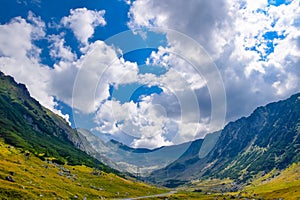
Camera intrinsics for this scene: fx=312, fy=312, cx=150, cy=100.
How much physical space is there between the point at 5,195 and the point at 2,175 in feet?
102

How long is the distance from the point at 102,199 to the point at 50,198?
49.6 metres

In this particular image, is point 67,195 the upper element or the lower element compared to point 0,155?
lower

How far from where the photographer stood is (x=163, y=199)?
646 ft

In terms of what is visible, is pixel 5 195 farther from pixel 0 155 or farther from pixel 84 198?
pixel 0 155

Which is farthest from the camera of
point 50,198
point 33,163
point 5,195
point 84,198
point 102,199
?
point 33,163

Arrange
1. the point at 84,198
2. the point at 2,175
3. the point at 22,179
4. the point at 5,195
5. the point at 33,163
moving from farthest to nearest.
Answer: the point at 33,163
the point at 84,198
the point at 22,179
the point at 2,175
the point at 5,195

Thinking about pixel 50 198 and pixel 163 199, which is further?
pixel 163 199

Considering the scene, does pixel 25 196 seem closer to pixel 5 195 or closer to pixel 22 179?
pixel 5 195

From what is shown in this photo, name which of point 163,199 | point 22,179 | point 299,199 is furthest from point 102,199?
point 299,199

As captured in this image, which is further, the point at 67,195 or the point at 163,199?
the point at 163,199

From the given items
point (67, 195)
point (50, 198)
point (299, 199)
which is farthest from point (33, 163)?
point (299, 199)

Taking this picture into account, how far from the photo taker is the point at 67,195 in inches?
4823

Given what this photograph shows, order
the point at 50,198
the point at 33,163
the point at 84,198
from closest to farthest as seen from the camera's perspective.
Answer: the point at 50,198 → the point at 84,198 → the point at 33,163

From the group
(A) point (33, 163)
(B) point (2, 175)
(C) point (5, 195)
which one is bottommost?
(C) point (5, 195)
